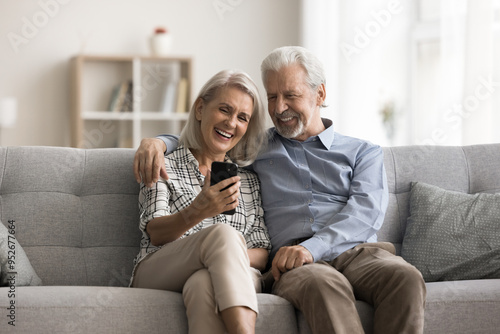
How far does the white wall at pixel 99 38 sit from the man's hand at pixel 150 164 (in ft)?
10.2

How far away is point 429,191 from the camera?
7.89 ft

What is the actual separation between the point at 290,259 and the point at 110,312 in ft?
1.85

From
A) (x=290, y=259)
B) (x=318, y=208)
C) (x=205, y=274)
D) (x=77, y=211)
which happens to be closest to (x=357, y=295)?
(x=290, y=259)

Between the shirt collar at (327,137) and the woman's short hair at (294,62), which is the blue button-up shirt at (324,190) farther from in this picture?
the woman's short hair at (294,62)

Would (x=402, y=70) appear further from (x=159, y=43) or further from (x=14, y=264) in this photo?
(x=14, y=264)

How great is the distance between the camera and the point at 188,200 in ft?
6.88

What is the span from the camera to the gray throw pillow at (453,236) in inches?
87.9

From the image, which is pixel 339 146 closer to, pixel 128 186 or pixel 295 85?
pixel 295 85

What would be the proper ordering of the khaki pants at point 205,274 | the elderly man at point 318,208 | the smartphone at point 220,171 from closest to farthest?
the khaki pants at point 205,274 < the elderly man at point 318,208 < the smartphone at point 220,171

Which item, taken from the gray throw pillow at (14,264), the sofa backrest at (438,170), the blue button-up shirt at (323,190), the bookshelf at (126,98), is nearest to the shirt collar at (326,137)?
the blue button-up shirt at (323,190)

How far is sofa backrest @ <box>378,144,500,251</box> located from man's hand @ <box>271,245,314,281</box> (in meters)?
0.55

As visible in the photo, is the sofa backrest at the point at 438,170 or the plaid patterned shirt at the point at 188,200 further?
the sofa backrest at the point at 438,170

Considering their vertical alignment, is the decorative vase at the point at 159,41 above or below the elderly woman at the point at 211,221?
above

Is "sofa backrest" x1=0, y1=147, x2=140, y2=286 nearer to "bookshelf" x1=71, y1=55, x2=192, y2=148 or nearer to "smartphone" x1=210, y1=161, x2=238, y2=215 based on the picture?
"smartphone" x1=210, y1=161, x2=238, y2=215
